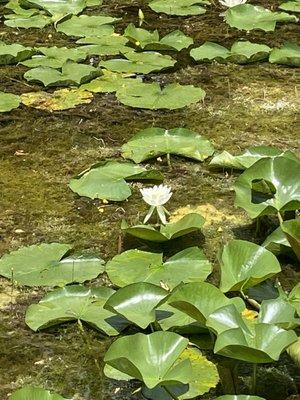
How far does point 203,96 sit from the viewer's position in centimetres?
325

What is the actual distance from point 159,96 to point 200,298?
56.9 inches

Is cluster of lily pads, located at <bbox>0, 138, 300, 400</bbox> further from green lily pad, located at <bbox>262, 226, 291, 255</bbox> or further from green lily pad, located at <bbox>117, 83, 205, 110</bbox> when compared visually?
green lily pad, located at <bbox>117, 83, 205, 110</bbox>

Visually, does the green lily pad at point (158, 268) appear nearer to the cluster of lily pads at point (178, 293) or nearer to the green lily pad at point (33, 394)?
the cluster of lily pads at point (178, 293)

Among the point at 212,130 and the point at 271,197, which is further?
the point at 212,130

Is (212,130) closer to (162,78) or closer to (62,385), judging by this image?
(162,78)

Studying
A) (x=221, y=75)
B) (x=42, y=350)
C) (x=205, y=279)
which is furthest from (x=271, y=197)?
(x=221, y=75)

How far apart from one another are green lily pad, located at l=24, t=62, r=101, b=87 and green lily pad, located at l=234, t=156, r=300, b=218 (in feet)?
3.67

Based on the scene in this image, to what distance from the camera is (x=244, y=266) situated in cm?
205

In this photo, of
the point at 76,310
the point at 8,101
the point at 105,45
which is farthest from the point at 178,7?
the point at 76,310

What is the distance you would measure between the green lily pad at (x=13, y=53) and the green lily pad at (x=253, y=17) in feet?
2.80

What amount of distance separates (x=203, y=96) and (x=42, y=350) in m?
1.46

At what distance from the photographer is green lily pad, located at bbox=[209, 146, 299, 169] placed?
2.62 metres

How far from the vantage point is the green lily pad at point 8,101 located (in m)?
3.15

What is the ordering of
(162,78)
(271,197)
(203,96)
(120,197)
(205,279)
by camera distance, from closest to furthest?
1. (205,279)
2. (271,197)
3. (120,197)
4. (203,96)
5. (162,78)
